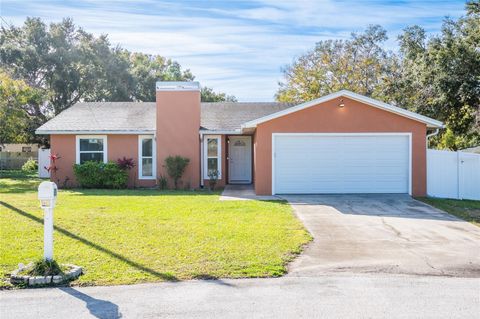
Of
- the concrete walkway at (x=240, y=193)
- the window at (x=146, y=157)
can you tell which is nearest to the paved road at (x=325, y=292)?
the concrete walkway at (x=240, y=193)

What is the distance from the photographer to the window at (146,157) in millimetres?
18562

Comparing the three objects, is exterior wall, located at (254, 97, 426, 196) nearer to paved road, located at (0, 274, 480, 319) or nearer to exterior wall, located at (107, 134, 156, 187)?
exterior wall, located at (107, 134, 156, 187)

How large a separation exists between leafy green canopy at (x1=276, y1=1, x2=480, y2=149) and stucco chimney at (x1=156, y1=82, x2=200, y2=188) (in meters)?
10.7

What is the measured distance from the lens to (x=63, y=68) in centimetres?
3381

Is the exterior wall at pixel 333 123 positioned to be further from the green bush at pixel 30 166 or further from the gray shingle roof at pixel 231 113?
the green bush at pixel 30 166

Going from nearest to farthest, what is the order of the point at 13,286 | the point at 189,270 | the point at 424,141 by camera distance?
the point at 13,286, the point at 189,270, the point at 424,141

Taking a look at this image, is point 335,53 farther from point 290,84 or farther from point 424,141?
point 424,141

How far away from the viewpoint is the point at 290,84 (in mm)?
35906

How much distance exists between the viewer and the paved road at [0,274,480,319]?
4.75 meters

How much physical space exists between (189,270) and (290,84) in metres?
31.0

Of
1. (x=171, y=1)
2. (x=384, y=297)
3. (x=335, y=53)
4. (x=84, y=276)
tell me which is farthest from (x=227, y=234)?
(x=335, y=53)

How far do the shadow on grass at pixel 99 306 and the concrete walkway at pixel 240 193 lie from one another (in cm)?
909

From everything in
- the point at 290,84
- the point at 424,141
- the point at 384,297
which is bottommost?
the point at 384,297

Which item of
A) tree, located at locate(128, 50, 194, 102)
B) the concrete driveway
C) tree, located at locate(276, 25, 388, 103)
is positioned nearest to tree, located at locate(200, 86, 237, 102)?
tree, located at locate(128, 50, 194, 102)
